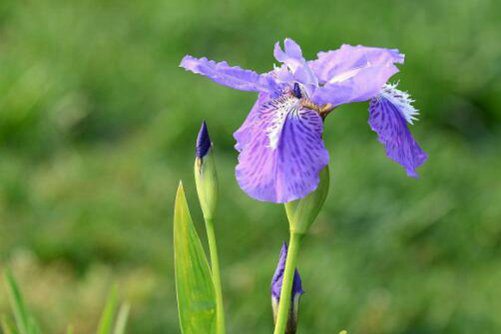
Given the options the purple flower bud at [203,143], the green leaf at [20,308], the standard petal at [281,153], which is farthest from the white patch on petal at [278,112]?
the green leaf at [20,308]

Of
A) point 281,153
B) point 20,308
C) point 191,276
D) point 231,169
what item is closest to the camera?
point 281,153

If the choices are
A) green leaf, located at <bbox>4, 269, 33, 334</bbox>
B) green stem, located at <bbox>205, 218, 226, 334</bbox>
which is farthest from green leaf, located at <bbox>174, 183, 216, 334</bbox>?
green leaf, located at <bbox>4, 269, 33, 334</bbox>

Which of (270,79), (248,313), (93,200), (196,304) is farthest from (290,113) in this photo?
(93,200)

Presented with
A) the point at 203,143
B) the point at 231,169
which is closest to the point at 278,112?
the point at 203,143

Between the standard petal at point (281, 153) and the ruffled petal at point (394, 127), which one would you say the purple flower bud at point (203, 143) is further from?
the ruffled petal at point (394, 127)

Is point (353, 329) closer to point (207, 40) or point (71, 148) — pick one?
point (71, 148)

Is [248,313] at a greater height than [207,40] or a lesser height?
lesser

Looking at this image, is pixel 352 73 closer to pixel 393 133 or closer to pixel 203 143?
pixel 393 133
